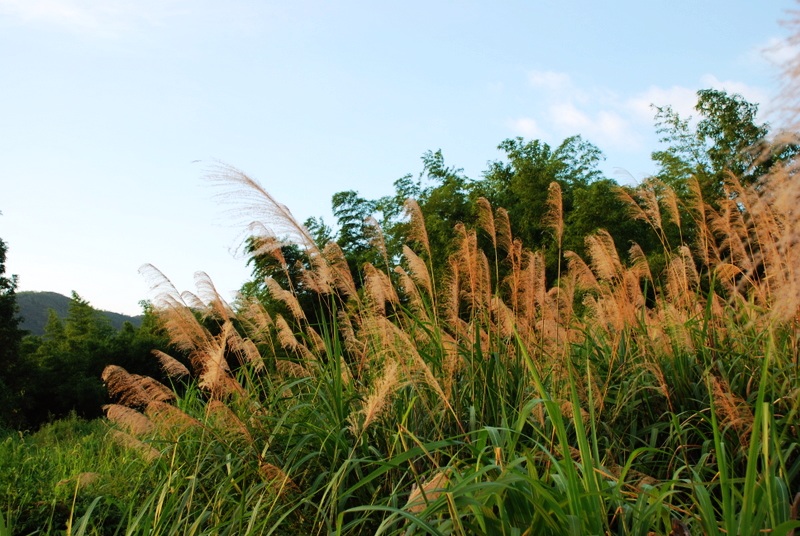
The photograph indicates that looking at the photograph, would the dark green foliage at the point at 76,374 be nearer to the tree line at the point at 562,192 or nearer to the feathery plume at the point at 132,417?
the tree line at the point at 562,192

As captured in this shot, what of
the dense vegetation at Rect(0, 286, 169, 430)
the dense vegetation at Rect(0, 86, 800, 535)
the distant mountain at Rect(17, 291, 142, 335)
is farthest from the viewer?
the distant mountain at Rect(17, 291, 142, 335)

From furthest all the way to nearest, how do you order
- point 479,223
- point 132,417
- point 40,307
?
1. point 40,307
2. point 479,223
3. point 132,417

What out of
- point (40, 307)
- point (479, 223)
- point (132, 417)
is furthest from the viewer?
point (40, 307)

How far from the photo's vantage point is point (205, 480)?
441 cm

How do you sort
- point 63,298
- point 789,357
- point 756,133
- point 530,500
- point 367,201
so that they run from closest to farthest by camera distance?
1. point 530,500
2. point 789,357
3. point 756,133
4. point 367,201
5. point 63,298

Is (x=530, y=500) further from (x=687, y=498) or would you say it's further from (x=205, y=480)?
(x=205, y=480)

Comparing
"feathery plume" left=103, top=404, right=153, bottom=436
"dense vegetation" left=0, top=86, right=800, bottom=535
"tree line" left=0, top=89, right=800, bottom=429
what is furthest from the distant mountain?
"feathery plume" left=103, top=404, right=153, bottom=436

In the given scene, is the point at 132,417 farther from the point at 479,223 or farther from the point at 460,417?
the point at 479,223

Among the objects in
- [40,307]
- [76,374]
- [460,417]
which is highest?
[40,307]

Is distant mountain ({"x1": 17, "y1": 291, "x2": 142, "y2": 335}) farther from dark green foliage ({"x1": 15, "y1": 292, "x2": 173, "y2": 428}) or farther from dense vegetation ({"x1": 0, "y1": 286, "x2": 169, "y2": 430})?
dark green foliage ({"x1": 15, "y1": 292, "x2": 173, "y2": 428})

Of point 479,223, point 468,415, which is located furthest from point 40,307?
point 468,415

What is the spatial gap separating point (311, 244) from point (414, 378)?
115 cm

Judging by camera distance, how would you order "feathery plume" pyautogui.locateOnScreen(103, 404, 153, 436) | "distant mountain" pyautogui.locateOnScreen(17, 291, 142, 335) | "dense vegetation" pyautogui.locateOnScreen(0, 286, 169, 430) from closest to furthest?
"feathery plume" pyautogui.locateOnScreen(103, 404, 153, 436) → "dense vegetation" pyautogui.locateOnScreen(0, 286, 169, 430) → "distant mountain" pyautogui.locateOnScreen(17, 291, 142, 335)

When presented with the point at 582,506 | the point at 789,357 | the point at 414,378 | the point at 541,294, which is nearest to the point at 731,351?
the point at 789,357
